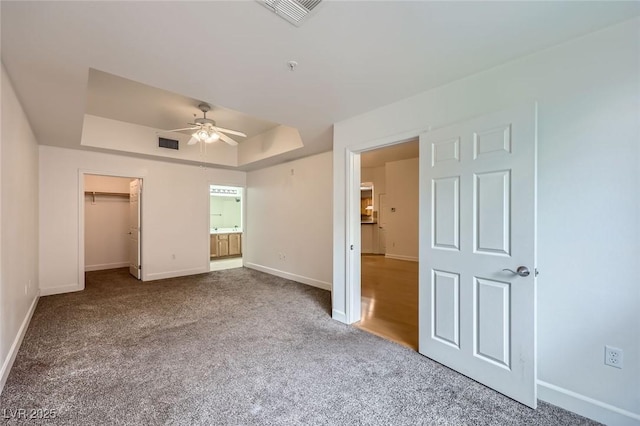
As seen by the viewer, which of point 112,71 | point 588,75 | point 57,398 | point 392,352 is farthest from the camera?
point 392,352

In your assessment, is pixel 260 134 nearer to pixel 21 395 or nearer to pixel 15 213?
pixel 15 213

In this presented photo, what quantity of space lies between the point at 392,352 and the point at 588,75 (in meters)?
2.65

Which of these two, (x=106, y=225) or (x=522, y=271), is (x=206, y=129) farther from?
(x=106, y=225)

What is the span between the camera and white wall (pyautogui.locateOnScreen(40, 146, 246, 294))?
457cm

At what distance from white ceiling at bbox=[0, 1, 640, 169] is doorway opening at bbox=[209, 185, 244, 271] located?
5.62m

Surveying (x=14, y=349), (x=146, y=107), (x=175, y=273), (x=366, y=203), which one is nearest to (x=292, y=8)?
(x=146, y=107)

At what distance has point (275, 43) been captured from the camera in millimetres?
1920

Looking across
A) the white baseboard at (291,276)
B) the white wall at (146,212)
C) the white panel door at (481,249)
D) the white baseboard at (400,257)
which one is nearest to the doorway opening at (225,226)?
the white baseboard at (291,276)

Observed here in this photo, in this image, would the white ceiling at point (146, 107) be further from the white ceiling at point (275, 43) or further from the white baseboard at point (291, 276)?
the white baseboard at point (291, 276)

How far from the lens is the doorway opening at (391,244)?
11.3 ft

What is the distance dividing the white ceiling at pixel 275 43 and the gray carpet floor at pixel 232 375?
8.24 ft

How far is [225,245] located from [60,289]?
4.24 m

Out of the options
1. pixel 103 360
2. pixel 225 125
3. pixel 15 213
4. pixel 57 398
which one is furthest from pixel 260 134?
pixel 57 398

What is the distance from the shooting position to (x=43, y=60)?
82.0 inches
